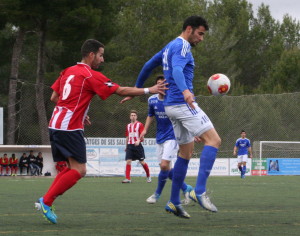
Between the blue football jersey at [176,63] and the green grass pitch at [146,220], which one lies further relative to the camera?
the blue football jersey at [176,63]

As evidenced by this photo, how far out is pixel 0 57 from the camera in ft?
108

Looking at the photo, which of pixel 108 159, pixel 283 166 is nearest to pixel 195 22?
pixel 108 159

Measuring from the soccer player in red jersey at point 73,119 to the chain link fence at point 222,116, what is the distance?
18.6 meters

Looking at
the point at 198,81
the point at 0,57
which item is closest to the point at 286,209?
the point at 0,57

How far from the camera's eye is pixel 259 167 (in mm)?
30016

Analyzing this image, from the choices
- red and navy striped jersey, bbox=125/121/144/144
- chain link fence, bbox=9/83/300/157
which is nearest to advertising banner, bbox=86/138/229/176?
chain link fence, bbox=9/83/300/157

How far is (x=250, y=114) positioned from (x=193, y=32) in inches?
869

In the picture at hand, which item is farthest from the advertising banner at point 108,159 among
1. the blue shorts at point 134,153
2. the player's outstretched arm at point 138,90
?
the player's outstretched arm at point 138,90

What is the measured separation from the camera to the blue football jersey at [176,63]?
7105 mm

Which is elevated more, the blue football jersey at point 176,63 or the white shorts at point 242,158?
the blue football jersey at point 176,63

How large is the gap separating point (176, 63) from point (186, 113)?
0.56 meters

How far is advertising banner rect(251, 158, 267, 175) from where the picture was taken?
2977 centimetres

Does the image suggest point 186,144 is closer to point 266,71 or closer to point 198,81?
point 198,81

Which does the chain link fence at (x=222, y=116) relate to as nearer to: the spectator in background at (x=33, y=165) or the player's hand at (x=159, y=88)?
the spectator in background at (x=33, y=165)
